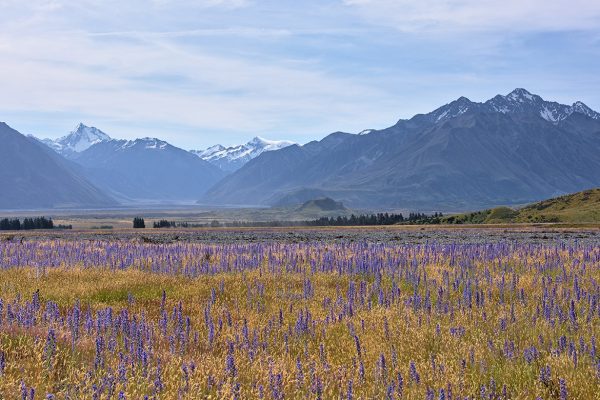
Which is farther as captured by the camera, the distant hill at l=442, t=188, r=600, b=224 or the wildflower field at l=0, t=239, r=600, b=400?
the distant hill at l=442, t=188, r=600, b=224

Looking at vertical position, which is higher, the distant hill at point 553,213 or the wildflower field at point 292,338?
the distant hill at point 553,213

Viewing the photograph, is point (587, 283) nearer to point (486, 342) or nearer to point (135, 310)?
point (486, 342)

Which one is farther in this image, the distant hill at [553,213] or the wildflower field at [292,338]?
the distant hill at [553,213]

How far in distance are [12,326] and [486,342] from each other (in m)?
7.28

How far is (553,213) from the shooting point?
7138 cm

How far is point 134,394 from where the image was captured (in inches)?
256

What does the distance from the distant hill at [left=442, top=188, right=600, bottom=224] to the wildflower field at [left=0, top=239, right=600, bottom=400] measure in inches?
2192

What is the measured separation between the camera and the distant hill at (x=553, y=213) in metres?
66.1

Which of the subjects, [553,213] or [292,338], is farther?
[553,213]

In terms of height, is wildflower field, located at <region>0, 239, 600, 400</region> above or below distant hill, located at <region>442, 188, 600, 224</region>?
below

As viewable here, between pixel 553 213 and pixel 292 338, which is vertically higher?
pixel 553 213

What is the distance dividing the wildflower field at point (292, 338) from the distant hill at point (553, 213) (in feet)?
183

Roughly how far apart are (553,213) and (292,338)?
228 ft

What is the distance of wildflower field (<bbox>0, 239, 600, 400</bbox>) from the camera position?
696 cm
